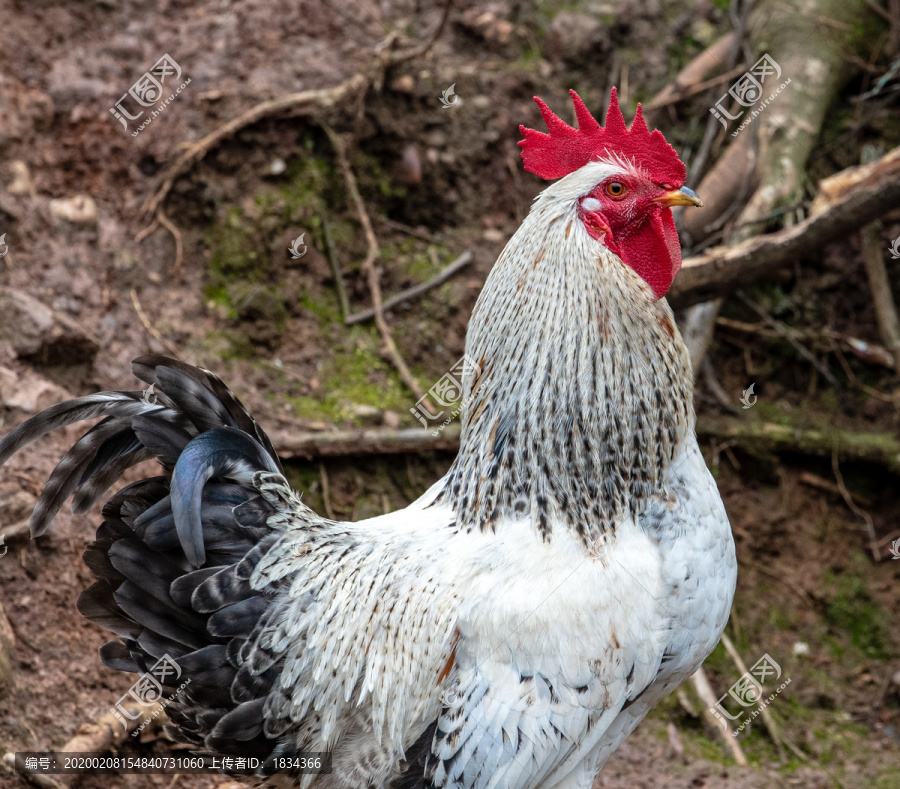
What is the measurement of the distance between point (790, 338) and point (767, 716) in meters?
2.37

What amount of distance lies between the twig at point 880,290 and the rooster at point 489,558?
2907 mm

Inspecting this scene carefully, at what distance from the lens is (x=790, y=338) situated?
5.22 metres

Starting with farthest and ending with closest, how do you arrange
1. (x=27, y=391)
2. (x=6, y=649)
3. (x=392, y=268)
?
1. (x=392, y=268)
2. (x=27, y=391)
3. (x=6, y=649)

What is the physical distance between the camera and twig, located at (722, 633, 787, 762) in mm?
4402

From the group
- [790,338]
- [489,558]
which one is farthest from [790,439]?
[489,558]

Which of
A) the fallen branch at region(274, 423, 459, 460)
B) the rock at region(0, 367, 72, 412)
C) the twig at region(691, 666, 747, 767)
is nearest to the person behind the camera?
the rock at region(0, 367, 72, 412)

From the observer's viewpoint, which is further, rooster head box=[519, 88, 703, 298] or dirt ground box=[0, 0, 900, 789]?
dirt ground box=[0, 0, 900, 789]

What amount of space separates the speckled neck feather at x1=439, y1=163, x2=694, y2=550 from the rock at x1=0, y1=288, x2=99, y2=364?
8.78ft

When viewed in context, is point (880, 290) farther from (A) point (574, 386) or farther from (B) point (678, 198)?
(A) point (574, 386)

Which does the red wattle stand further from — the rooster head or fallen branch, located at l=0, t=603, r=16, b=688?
fallen branch, located at l=0, t=603, r=16, b=688

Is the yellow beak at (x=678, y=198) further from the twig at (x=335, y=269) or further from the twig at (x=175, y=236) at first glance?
the twig at (x=175, y=236)

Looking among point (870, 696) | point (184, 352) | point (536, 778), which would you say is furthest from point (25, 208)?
point (870, 696)

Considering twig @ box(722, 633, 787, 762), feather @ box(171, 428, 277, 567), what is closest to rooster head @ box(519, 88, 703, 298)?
feather @ box(171, 428, 277, 567)

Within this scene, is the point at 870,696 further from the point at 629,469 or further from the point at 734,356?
the point at 629,469
